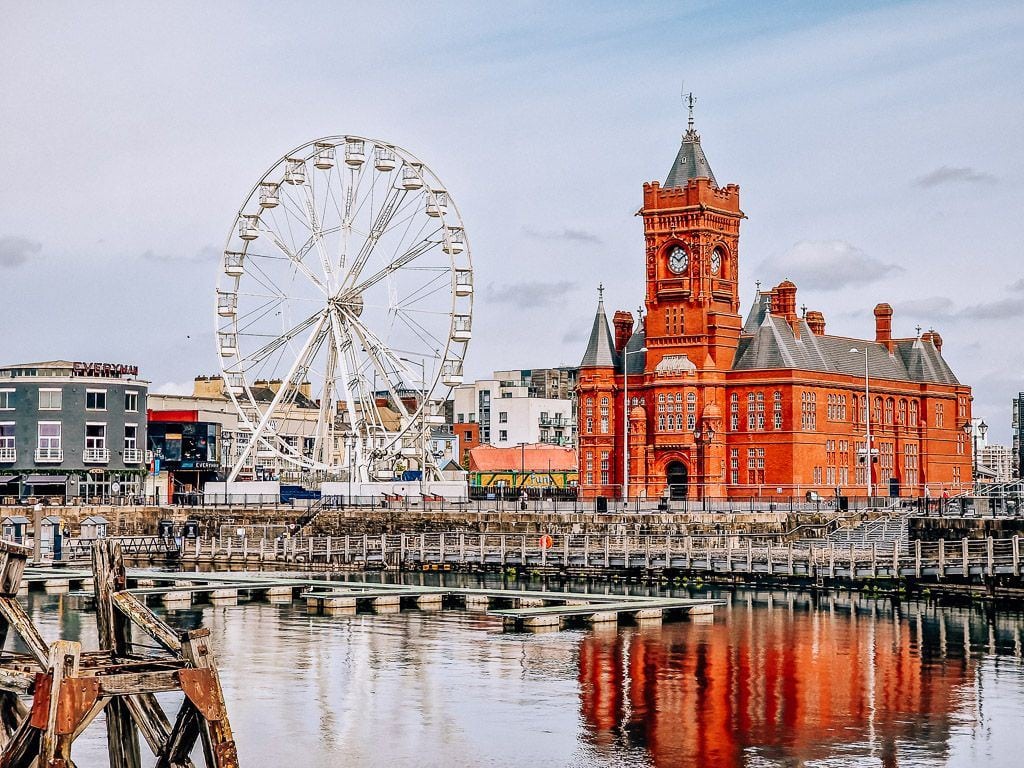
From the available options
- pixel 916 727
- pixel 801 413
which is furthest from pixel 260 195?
pixel 916 727

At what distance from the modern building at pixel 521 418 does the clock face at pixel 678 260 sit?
64.5 metres

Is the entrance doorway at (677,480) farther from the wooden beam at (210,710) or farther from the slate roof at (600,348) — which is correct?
the wooden beam at (210,710)

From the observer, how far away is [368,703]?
33031mm

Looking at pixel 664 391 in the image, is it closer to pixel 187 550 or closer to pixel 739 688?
pixel 187 550

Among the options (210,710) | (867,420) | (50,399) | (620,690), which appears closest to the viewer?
(210,710)

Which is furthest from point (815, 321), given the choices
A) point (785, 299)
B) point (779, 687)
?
point (779, 687)

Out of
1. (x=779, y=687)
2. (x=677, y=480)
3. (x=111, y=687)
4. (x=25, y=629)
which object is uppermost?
(x=677, y=480)

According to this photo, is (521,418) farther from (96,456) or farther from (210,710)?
(210,710)

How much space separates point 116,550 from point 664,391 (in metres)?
75.5

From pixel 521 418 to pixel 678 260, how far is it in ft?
217

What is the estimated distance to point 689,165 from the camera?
3760 inches

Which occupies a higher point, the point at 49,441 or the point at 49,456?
the point at 49,441

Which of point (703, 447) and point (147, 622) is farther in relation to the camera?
point (703, 447)

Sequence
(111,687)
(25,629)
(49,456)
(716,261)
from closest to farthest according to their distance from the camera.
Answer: (111,687) → (25,629) → (49,456) → (716,261)
